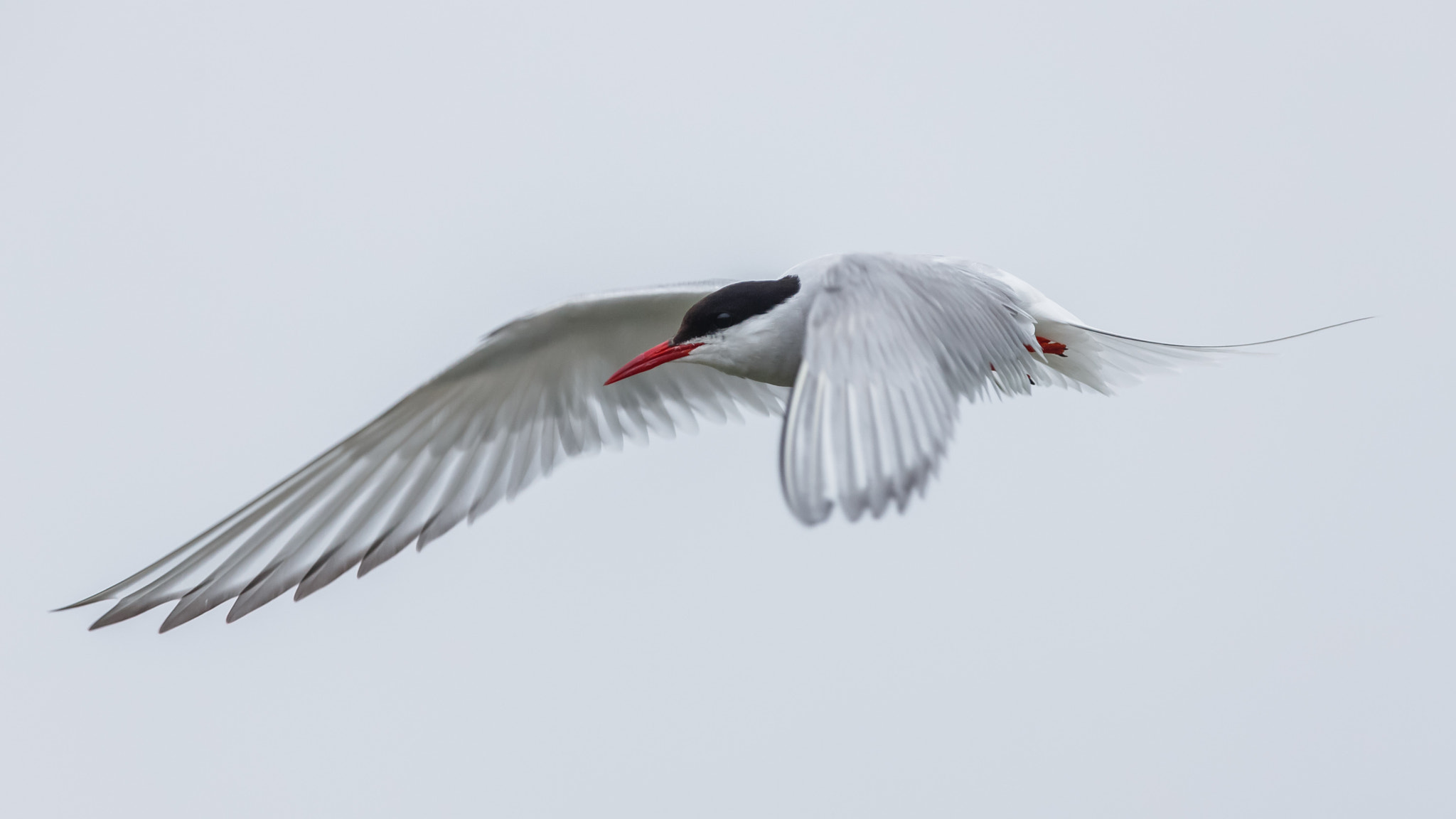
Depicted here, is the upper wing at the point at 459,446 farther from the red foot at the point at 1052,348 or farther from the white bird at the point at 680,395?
the red foot at the point at 1052,348

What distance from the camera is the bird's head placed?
144 inches

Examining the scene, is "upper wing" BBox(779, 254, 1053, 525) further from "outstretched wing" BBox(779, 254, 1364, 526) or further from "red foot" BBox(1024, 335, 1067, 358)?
"red foot" BBox(1024, 335, 1067, 358)

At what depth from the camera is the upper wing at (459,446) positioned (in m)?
3.94

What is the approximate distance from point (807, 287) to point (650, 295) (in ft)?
2.82

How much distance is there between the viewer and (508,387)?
463 centimetres

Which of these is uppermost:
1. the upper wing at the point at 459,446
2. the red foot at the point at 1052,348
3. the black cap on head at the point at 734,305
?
the black cap on head at the point at 734,305

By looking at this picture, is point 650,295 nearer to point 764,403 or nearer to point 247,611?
point 764,403

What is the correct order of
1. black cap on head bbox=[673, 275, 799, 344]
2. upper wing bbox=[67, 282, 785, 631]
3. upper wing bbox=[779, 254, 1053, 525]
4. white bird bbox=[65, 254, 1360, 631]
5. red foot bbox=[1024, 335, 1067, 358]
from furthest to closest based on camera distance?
red foot bbox=[1024, 335, 1067, 358], upper wing bbox=[67, 282, 785, 631], black cap on head bbox=[673, 275, 799, 344], white bird bbox=[65, 254, 1360, 631], upper wing bbox=[779, 254, 1053, 525]

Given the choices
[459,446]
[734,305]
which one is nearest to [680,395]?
[459,446]

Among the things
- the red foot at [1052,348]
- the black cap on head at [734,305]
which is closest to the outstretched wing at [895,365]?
the red foot at [1052,348]

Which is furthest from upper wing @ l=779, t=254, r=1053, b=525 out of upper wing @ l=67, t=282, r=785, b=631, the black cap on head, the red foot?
upper wing @ l=67, t=282, r=785, b=631

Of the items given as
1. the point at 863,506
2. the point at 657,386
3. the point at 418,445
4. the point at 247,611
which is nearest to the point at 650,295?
the point at 657,386

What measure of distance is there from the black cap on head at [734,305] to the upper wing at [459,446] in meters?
0.42

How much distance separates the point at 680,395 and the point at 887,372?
2.14 metres
